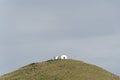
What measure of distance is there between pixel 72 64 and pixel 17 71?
14.8 metres

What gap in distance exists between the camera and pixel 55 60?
10669cm

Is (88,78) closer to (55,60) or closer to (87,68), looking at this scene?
(87,68)

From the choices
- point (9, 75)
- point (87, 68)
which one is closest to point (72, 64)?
point (87, 68)

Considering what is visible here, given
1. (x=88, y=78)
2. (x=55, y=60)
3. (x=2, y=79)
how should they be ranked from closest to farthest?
(x=88, y=78), (x=2, y=79), (x=55, y=60)

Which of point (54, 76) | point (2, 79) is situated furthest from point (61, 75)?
point (2, 79)

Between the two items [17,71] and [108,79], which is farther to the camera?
[17,71]

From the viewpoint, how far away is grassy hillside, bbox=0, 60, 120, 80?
91.4 m

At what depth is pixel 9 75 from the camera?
102188mm

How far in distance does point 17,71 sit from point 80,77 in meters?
20.6

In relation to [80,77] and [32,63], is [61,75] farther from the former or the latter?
[32,63]

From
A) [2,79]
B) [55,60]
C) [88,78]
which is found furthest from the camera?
[55,60]

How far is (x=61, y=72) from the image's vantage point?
93.8 metres

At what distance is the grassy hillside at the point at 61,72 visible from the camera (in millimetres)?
91438

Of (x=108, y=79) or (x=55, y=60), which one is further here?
(x=55, y=60)
